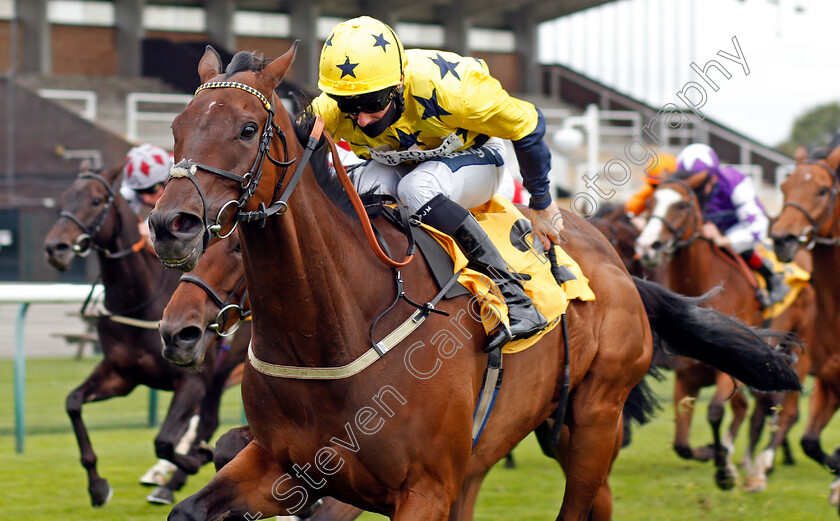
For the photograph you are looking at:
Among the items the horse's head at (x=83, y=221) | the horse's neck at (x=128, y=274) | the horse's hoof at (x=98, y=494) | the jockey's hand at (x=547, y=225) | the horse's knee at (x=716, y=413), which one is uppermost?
the jockey's hand at (x=547, y=225)

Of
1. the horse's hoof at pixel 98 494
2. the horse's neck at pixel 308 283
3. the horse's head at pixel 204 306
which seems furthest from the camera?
the horse's hoof at pixel 98 494

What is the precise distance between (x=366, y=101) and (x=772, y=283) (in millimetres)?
4768

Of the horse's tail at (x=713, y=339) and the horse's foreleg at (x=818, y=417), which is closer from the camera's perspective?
the horse's tail at (x=713, y=339)

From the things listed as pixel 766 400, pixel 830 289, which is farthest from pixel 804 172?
pixel 766 400

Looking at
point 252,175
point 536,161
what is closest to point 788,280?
point 536,161

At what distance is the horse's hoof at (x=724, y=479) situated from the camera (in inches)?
221

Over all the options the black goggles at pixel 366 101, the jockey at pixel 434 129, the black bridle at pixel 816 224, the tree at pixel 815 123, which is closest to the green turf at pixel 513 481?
the black bridle at pixel 816 224

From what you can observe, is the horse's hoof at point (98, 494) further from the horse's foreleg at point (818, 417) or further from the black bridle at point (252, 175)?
the horse's foreleg at point (818, 417)

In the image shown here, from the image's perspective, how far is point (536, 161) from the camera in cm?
331

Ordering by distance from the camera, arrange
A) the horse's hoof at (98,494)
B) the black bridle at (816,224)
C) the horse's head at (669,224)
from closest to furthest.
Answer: the horse's hoof at (98,494) < the black bridle at (816,224) < the horse's head at (669,224)

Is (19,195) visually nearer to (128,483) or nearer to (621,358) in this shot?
(128,483)

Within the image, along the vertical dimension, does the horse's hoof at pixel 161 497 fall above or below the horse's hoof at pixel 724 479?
above

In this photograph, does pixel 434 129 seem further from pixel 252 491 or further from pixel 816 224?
pixel 816 224

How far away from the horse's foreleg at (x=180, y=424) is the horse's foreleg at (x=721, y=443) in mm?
2817
